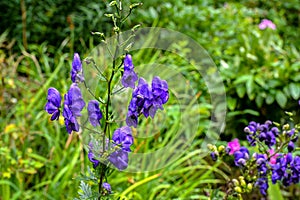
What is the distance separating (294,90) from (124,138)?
8.12 feet

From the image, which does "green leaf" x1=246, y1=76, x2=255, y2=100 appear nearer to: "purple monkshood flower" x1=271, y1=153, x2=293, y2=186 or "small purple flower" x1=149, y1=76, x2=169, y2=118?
"purple monkshood flower" x1=271, y1=153, x2=293, y2=186

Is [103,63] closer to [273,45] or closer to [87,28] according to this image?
[87,28]

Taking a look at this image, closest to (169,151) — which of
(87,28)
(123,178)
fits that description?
(123,178)

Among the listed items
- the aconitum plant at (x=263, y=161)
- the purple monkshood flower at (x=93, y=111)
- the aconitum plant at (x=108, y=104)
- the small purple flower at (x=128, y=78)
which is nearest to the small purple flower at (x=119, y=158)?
the aconitum plant at (x=108, y=104)

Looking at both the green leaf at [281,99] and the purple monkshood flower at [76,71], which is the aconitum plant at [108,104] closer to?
the purple monkshood flower at [76,71]

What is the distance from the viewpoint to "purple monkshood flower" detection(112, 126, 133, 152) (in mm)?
1392

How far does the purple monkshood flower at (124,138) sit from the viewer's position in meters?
1.39

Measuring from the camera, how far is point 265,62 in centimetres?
391

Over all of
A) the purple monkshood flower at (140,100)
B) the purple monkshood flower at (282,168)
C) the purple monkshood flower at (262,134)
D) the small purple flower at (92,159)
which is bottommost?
the small purple flower at (92,159)

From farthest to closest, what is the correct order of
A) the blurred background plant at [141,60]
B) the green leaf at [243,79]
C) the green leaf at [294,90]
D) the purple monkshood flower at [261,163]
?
the green leaf at [243,79]
the green leaf at [294,90]
the blurred background plant at [141,60]
the purple monkshood flower at [261,163]

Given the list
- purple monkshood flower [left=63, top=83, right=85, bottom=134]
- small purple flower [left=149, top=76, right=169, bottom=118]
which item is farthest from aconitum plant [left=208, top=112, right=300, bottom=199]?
purple monkshood flower [left=63, top=83, right=85, bottom=134]

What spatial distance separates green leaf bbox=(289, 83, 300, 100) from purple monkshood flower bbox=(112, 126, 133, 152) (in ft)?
7.79

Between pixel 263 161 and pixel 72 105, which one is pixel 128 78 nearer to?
pixel 72 105

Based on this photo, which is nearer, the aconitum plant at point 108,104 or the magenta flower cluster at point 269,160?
the aconitum plant at point 108,104
